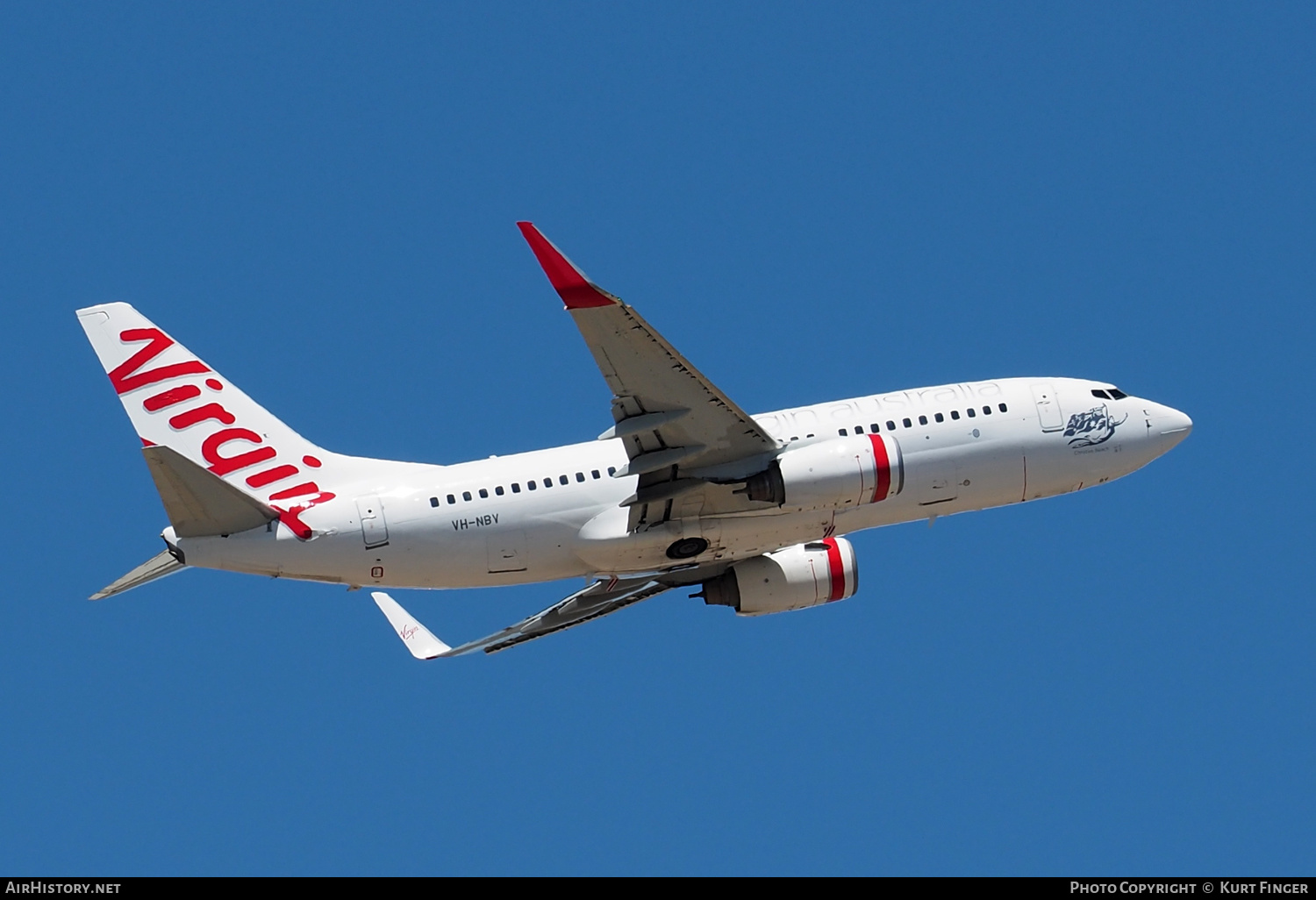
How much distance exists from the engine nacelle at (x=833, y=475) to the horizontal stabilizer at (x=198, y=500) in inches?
445

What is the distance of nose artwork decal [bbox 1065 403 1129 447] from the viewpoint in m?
45.9

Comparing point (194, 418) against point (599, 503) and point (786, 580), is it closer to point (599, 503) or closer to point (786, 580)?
point (599, 503)

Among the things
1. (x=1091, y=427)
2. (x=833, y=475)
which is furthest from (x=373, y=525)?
(x=1091, y=427)

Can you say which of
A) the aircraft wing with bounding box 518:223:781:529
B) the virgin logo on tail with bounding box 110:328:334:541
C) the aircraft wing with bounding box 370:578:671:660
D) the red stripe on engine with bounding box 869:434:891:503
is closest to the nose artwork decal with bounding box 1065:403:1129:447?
the red stripe on engine with bounding box 869:434:891:503

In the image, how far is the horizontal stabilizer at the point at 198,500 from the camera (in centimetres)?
3947

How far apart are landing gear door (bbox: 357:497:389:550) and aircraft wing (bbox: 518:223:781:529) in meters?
5.51

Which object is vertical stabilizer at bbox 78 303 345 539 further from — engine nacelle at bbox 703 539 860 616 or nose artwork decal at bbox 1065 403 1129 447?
nose artwork decal at bbox 1065 403 1129 447

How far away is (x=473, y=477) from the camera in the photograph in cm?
4297

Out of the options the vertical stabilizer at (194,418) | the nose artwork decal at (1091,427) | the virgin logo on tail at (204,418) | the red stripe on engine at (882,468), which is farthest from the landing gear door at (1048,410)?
the virgin logo on tail at (204,418)

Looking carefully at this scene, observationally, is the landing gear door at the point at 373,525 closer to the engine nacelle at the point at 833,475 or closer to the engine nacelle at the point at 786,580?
the engine nacelle at the point at 833,475

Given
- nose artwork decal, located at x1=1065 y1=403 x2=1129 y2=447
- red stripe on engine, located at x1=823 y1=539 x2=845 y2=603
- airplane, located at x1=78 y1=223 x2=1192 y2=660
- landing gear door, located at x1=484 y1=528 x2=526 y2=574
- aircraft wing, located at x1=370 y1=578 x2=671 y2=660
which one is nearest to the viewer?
airplane, located at x1=78 y1=223 x2=1192 y2=660

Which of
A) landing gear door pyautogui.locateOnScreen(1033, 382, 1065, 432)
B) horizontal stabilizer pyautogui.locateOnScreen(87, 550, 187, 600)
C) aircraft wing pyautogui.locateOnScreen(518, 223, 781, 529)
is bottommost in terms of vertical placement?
horizontal stabilizer pyautogui.locateOnScreen(87, 550, 187, 600)

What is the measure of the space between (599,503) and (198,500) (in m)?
9.10
